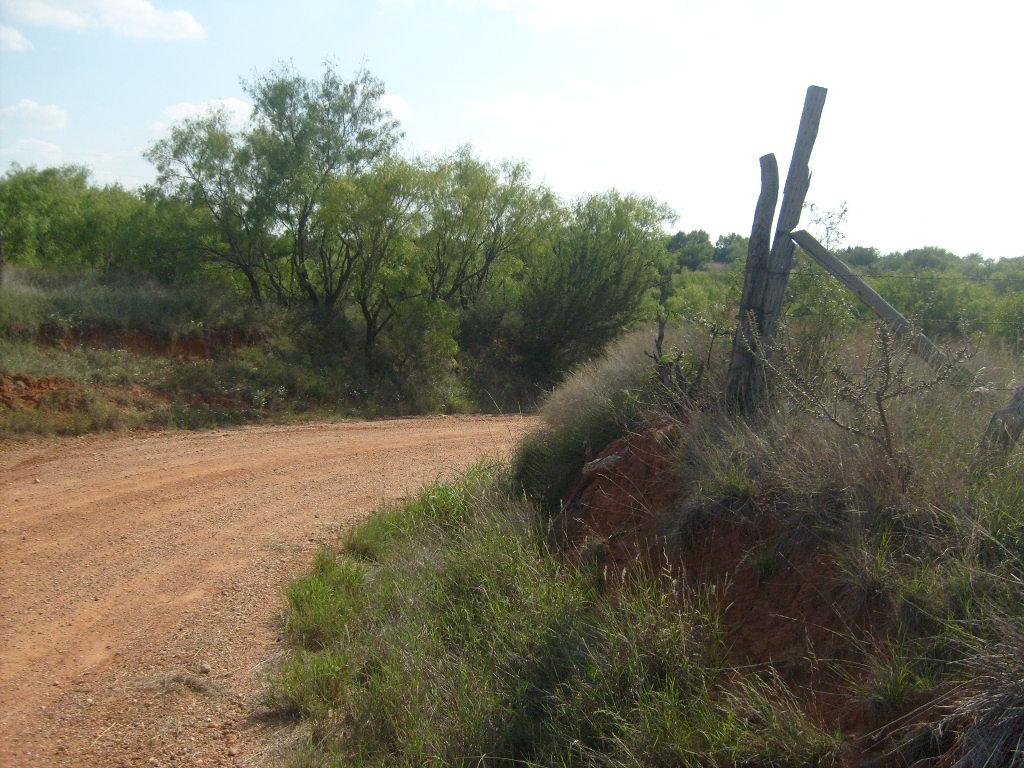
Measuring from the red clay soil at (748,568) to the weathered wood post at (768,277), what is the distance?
2.40 feet

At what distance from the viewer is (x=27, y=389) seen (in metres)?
12.8

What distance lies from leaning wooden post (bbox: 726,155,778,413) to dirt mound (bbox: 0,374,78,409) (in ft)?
37.7

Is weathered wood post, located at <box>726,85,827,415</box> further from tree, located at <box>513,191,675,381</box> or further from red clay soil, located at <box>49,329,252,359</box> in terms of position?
tree, located at <box>513,191,675,381</box>

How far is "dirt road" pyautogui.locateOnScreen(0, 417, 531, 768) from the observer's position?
4.81 m

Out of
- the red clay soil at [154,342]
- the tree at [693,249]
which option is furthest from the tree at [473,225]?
the tree at [693,249]

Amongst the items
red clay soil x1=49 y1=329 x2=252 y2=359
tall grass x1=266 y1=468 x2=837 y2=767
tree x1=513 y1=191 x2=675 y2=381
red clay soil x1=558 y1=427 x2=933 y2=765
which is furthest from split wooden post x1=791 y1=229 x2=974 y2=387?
tree x1=513 y1=191 x2=675 y2=381

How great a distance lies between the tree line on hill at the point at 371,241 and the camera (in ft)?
67.4

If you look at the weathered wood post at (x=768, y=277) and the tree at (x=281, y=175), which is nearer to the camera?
the weathered wood post at (x=768, y=277)

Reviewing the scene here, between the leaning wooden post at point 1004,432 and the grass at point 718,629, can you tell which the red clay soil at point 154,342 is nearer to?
the grass at point 718,629

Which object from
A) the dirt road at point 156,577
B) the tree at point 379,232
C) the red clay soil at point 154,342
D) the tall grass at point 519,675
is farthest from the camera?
the tree at point 379,232

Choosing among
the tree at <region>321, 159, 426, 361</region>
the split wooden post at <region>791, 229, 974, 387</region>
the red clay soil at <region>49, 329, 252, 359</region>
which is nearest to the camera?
the split wooden post at <region>791, 229, 974, 387</region>

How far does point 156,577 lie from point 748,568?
206 inches

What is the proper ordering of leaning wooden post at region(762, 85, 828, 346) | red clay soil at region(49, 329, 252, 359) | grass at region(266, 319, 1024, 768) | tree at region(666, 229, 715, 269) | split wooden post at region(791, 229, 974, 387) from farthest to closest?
tree at region(666, 229, 715, 269) < red clay soil at region(49, 329, 252, 359) < leaning wooden post at region(762, 85, 828, 346) < split wooden post at region(791, 229, 974, 387) < grass at region(266, 319, 1024, 768)

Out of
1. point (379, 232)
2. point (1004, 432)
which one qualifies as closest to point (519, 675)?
point (1004, 432)
